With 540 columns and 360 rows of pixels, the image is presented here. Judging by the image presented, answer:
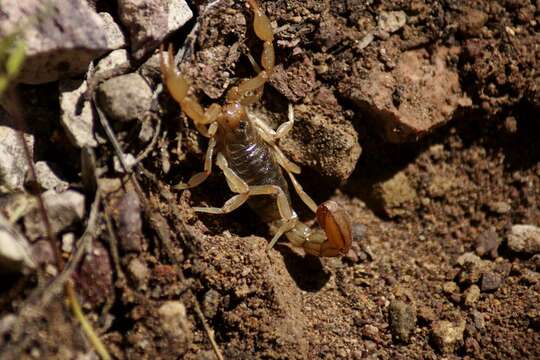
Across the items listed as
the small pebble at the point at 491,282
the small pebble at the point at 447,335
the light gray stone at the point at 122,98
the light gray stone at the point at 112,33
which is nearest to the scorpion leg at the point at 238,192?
the light gray stone at the point at 122,98

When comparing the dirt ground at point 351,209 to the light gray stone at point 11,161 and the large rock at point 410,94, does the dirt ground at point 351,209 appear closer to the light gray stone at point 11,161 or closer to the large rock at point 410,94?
the large rock at point 410,94

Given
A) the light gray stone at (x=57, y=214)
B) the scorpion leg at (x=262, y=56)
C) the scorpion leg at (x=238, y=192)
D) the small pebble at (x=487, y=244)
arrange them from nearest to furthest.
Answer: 1. the light gray stone at (x=57, y=214)
2. the scorpion leg at (x=262, y=56)
3. the scorpion leg at (x=238, y=192)
4. the small pebble at (x=487, y=244)

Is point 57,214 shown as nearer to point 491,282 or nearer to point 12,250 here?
point 12,250

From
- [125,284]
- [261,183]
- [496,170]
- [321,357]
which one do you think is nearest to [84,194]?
[125,284]

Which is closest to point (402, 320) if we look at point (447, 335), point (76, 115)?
point (447, 335)

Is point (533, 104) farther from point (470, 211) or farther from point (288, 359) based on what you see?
point (288, 359)
